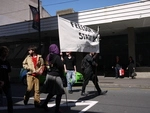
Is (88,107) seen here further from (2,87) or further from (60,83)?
(2,87)

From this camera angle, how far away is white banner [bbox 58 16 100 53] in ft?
21.8

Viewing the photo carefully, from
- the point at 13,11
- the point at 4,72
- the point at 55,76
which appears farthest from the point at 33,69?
the point at 13,11

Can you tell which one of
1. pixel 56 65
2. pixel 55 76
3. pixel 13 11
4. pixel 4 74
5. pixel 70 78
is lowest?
pixel 70 78

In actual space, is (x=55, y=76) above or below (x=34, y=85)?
above

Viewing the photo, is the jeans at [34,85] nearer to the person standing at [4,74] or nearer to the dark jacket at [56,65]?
the dark jacket at [56,65]

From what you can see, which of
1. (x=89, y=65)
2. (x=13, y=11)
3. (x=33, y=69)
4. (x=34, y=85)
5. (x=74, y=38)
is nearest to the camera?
(x=33, y=69)

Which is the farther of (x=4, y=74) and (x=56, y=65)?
(x=56, y=65)

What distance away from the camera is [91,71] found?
8.39 meters

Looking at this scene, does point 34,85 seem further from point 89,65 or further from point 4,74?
point 89,65

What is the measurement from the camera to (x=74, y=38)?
7109 mm

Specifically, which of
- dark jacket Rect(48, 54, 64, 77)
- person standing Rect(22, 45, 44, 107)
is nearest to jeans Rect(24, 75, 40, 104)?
person standing Rect(22, 45, 44, 107)

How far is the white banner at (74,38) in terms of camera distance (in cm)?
666

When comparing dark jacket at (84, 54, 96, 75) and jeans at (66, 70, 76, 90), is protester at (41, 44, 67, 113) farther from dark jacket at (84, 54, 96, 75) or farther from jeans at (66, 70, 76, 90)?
jeans at (66, 70, 76, 90)

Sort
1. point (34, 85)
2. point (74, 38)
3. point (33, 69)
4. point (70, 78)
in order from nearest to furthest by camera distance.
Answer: point (33, 69)
point (34, 85)
point (74, 38)
point (70, 78)
